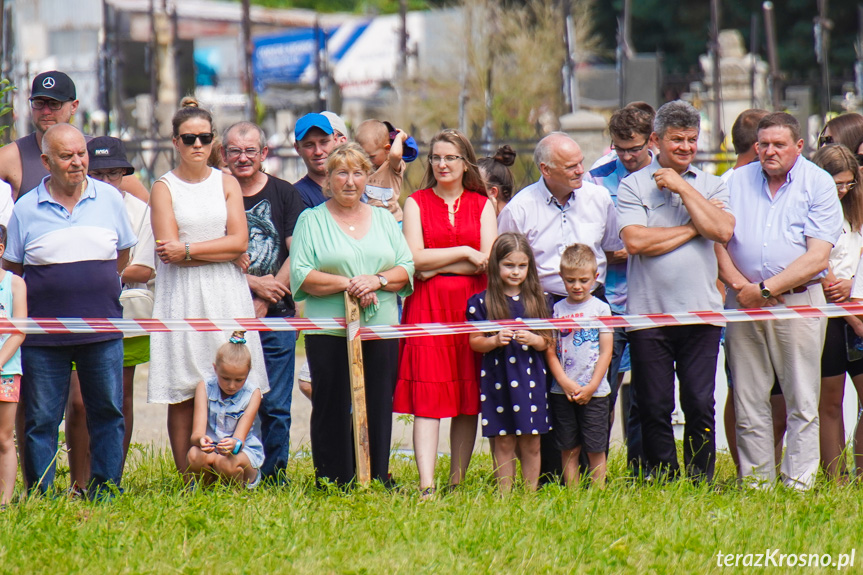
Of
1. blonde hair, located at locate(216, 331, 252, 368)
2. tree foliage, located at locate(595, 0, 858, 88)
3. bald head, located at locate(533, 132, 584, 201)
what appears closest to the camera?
blonde hair, located at locate(216, 331, 252, 368)

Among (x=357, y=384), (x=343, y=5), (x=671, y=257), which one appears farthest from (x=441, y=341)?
(x=343, y=5)

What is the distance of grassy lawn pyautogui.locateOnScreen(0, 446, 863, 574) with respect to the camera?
14.3ft

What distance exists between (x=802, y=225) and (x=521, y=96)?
54.5ft

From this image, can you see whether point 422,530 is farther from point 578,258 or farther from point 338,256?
point 578,258

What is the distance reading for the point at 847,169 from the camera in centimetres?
602

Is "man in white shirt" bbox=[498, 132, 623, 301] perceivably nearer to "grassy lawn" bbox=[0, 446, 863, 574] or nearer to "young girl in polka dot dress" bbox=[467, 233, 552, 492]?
"young girl in polka dot dress" bbox=[467, 233, 552, 492]

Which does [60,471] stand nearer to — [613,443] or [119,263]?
[119,263]

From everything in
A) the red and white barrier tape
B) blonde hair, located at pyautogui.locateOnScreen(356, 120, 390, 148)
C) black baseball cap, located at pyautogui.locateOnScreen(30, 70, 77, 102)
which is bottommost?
the red and white barrier tape

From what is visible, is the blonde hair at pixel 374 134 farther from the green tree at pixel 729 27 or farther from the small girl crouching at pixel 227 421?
the green tree at pixel 729 27

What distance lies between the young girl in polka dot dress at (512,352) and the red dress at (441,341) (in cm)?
15

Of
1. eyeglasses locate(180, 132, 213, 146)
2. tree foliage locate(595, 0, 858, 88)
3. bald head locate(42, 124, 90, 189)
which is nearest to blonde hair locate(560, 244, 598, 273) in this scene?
eyeglasses locate(180, 132, 213, 146)

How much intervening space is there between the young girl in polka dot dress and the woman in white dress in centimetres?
130

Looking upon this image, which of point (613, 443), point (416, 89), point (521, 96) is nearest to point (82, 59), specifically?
point (416, 89)

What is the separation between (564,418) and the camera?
225 inches
